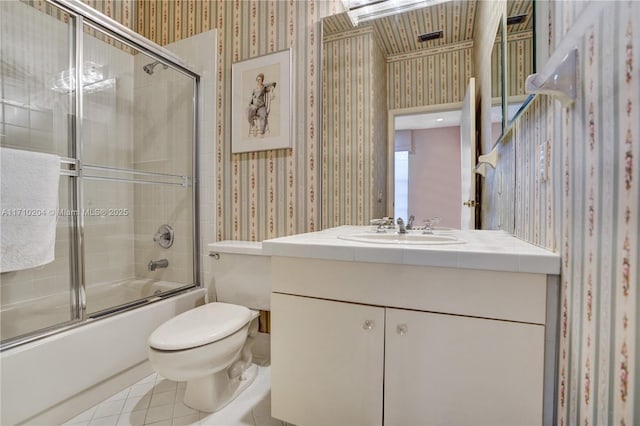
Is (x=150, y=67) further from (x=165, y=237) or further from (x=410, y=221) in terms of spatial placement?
(x=410, y=221)

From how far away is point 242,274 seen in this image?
167 cm

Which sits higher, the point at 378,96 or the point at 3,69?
the point at 3,69

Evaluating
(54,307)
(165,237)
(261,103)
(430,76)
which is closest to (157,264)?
(165,237)

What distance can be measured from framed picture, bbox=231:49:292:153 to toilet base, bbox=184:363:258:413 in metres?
1.21

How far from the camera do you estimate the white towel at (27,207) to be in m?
1.17

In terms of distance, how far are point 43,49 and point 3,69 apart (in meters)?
0.22

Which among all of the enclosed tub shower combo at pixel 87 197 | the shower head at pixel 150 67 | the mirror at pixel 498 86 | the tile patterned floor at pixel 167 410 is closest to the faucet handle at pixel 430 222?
the mirror at pixel 498 86

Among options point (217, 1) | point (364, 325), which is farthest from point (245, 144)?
point (364, 325)

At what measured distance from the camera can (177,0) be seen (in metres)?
2.09

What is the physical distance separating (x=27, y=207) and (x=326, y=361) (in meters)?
1.33

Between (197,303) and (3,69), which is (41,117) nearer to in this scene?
(3,69)

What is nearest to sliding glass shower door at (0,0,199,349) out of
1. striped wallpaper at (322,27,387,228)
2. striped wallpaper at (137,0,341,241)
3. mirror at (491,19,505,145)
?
striped wallpaper at (137,0,341,241)

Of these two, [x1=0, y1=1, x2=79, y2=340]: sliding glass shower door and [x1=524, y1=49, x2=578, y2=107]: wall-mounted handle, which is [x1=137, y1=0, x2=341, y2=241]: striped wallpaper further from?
[x1=524, y1=49, x2=578, y2=107]: wall-mounted handle

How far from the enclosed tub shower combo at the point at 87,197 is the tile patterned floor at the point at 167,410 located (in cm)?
→ 13
